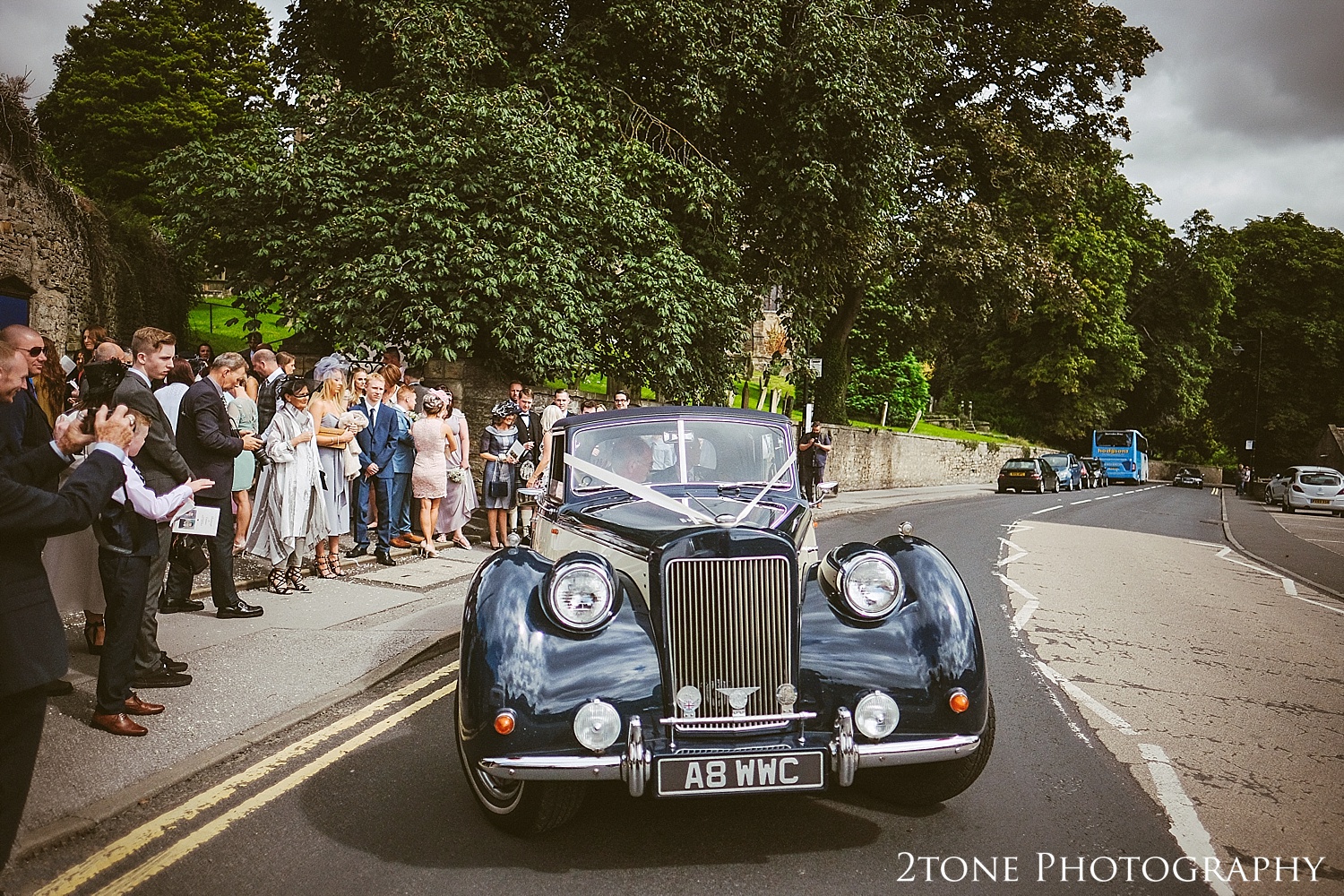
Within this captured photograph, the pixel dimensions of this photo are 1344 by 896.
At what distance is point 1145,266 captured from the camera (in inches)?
2111

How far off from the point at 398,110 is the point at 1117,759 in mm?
12567

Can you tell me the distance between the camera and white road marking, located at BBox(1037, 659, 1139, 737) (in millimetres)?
5824

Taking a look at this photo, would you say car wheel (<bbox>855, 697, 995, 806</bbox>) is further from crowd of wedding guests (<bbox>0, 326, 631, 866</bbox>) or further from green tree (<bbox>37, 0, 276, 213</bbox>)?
green tree (<bbox>37, 0, 276, 213</bbox>)

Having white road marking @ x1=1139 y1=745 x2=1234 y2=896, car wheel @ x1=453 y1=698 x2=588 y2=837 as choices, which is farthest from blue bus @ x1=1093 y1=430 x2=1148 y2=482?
car wheel @ x1=453 y1=698 x2=588 y2=837

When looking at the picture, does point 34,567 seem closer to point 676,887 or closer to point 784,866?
point 676,887

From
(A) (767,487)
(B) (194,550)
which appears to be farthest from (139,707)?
(A) (767,487)

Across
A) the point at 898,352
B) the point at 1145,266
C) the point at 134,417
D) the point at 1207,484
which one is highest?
the point at 1145,266

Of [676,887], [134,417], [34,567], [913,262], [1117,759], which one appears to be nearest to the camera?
[34,567]

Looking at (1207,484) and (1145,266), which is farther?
(1207,484)

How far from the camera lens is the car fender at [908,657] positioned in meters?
3.98

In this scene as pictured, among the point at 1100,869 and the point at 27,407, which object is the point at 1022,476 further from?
the point at 27,407

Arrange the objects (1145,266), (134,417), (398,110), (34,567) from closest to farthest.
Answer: (34,567) → (134,417) → (398,110) → (1145,266)

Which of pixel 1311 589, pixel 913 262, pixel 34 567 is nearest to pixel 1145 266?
pixel 913 262

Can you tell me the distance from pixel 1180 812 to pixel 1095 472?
164 ft
